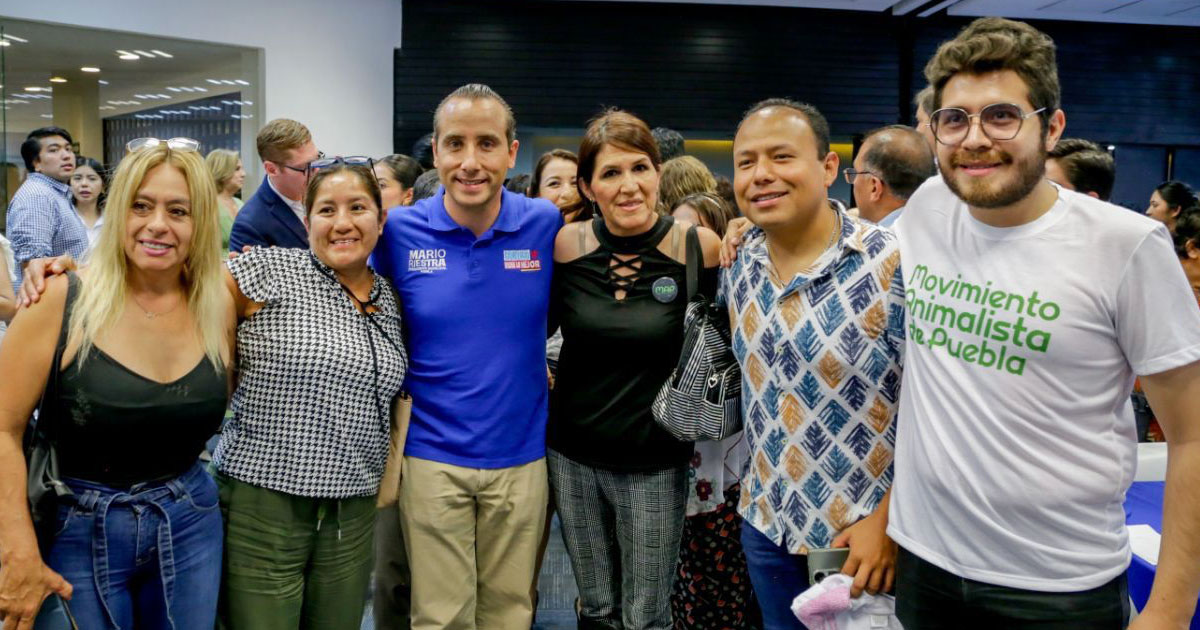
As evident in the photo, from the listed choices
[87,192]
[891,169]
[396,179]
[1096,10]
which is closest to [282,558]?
[396,179]

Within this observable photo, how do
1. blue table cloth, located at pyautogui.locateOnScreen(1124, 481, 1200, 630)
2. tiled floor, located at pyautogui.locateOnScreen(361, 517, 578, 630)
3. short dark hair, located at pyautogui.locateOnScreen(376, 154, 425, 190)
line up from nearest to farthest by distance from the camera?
blue table cloth, located at pyautogui.locateOnScreen(1124, 481, 1200, 630)
tiled floor, located at pyautogui.locateOnScreen(361, 517, 578, 630)
short dark hair, located at pyautogui.locateOnScreen(376, 154, 425, 190)

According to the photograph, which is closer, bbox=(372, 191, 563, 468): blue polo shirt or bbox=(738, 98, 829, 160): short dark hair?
bbox=(738, 98, 829, 160): short dark hair

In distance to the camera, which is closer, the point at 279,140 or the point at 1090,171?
the point at 1090,171

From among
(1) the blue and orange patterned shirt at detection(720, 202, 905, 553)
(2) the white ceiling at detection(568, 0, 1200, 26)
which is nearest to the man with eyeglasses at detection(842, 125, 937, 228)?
(1) the blue and orange patterned shirt at detection(720, 202, 905, 553)

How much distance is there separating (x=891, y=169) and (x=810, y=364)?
6.43 ft

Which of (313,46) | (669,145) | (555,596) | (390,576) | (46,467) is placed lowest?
(555,596)

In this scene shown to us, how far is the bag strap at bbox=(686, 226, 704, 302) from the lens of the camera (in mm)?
2316

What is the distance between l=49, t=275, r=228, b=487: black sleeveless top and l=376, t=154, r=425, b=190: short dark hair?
2.34 metres

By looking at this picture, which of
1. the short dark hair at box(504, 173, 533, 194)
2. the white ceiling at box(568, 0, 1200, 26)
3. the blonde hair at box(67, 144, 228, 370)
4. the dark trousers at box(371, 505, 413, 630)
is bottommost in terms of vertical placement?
the dark trousers at box(371, 505, 413, 630)

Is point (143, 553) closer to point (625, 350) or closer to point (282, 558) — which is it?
point (282, 558)

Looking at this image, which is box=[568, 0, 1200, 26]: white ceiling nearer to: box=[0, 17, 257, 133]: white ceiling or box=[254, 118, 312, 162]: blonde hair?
box=[0, 17, 257, 133]: white ceiling

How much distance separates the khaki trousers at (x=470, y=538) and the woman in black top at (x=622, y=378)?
0.43 ft

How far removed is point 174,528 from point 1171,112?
1048 centimetres

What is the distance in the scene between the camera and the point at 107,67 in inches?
301
